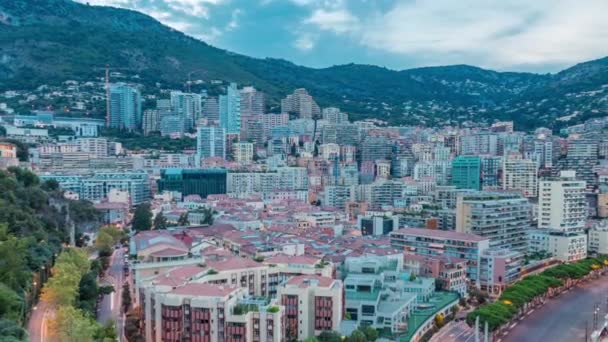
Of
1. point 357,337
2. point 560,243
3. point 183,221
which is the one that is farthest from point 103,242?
point 560,243

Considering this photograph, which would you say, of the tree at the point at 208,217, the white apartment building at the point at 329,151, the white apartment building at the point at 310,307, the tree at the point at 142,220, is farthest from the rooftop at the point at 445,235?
the white apartment building at the point at 329,151

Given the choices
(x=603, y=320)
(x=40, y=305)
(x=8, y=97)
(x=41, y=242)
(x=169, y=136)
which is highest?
(x=8, y=97)

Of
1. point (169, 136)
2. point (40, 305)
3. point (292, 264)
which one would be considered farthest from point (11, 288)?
point (169, 136)

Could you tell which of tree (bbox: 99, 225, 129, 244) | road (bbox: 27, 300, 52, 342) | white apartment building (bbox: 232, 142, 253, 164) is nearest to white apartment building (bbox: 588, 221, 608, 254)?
tree (bbox: 99, 225, 129, 244)

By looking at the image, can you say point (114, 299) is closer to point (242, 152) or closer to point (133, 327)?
point (133, 327)

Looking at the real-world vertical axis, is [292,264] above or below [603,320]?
above

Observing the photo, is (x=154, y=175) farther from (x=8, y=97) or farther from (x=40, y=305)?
(x=40, y=305)

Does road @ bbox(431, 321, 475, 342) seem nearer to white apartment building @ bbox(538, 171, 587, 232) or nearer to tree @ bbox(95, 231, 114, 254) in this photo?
white apartment building @ bbox(538, 171, 587, 232)

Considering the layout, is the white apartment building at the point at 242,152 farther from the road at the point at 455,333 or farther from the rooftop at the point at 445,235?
the road at the point at 455,333
